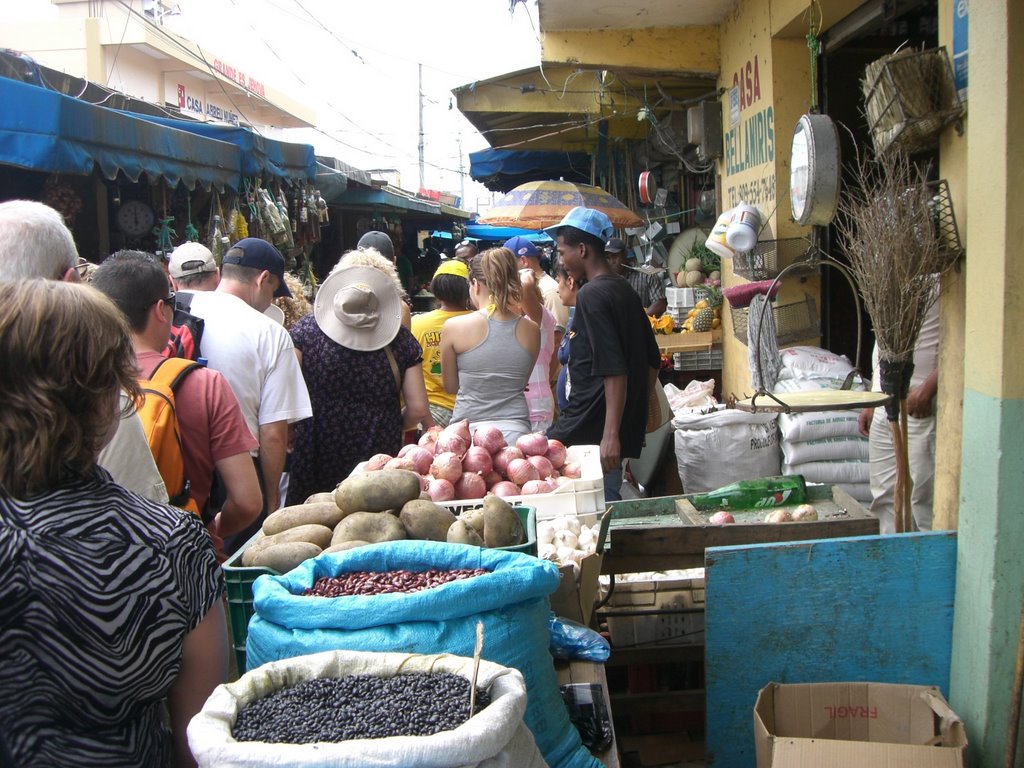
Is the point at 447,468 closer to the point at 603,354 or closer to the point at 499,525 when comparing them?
the point at 499,525

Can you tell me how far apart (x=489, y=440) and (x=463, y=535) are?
133 cm

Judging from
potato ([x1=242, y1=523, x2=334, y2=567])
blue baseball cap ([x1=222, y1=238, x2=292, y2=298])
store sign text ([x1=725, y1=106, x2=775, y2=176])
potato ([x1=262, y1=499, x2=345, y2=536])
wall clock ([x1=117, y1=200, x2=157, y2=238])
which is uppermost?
store sign text ([x1=725, y1=106, x2=775, y2=176])

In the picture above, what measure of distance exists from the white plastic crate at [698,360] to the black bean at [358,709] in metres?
7.46

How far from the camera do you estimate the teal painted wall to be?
277cm

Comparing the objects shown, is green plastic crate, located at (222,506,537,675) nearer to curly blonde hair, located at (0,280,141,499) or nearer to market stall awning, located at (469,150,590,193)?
curly blonde hair, located at (0,280,141,499)

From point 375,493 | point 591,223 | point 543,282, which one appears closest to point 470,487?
point 375,493

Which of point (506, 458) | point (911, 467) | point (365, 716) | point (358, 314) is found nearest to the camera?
point (365, 716)

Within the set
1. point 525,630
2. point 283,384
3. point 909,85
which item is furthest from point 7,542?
point 909,85

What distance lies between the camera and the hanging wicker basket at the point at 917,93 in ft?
11.1

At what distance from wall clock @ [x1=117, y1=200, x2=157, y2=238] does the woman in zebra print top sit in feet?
21.7

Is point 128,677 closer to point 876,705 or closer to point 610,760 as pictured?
point 610,760

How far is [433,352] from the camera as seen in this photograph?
17.9 feet

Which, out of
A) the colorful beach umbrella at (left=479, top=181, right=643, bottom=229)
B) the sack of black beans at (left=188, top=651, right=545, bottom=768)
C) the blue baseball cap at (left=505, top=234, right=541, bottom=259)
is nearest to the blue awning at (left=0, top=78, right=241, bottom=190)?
the blue baseball cap at (left=505, top=234, right=541, bottom=259)

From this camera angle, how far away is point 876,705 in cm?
297
